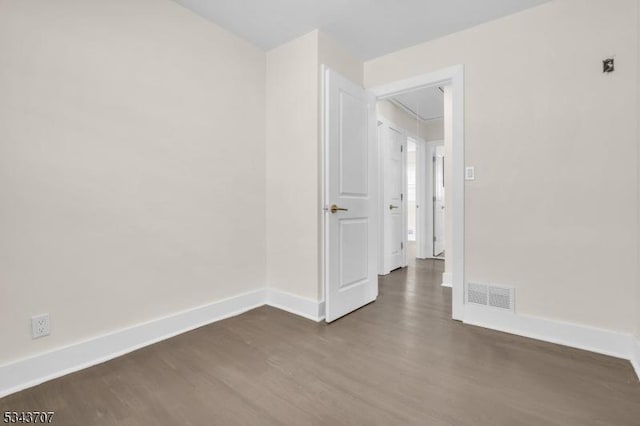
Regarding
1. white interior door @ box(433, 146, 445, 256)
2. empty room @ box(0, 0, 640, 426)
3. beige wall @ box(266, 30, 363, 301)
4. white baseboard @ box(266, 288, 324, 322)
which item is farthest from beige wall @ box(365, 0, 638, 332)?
white interior door @ box(433, 146, 445, 256)

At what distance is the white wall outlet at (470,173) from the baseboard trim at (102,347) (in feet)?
7.61

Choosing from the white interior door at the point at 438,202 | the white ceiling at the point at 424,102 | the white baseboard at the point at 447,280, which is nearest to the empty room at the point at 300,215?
the white baseboard at the point at 447,280

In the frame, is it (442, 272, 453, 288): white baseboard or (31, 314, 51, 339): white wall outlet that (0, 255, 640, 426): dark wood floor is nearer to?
(31, 314, 51, 339): white wall outlet

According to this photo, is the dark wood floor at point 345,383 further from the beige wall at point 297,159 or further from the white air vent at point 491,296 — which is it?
the beige wall at point 297,159

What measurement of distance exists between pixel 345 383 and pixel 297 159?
1845mm

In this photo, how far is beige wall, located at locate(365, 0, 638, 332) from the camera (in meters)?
1.96

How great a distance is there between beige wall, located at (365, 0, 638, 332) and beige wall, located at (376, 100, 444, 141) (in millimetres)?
1807

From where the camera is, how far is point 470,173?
2.50m

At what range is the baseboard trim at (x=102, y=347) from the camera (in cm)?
156

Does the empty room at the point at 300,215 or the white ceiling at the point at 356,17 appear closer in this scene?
the empty room at the point at 300,215

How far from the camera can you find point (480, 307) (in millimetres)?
2443

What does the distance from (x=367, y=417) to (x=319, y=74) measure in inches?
98.0

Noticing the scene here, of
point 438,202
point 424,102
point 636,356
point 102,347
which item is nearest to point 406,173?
point 424,102

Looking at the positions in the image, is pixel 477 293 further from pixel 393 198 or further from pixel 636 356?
pixel 393 198
